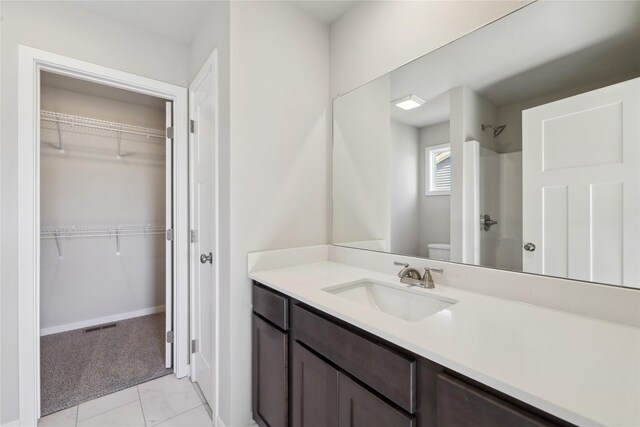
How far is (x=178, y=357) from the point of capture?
206cm

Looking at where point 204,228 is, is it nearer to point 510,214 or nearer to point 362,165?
point 362,165

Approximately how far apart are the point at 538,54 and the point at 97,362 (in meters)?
3.39

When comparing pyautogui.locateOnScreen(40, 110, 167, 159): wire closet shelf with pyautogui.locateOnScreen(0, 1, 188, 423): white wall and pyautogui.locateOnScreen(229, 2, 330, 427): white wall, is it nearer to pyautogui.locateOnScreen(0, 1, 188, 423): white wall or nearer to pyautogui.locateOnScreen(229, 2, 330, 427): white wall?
pyautogui.locateOnScreen(0, 1, 188, 423): white wall

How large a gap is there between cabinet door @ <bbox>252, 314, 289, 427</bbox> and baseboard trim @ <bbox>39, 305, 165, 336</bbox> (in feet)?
7.94

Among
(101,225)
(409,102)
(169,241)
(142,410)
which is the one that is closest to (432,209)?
(409,102)

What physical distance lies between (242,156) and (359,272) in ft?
2.95

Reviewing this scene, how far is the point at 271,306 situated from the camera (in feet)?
4.37

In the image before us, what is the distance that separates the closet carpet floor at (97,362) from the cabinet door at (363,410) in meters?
1.80

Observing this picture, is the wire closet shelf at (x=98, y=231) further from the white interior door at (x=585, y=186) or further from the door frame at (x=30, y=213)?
the white interior door at (x=585, y=186)

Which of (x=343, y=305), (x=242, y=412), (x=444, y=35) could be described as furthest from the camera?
(x=242, y=412)

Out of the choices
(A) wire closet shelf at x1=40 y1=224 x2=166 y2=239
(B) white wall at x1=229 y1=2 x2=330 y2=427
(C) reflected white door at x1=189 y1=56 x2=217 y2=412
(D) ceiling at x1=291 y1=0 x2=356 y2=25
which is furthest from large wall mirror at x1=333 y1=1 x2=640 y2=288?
(A) wire closet shelf at x1=40 y1=224 x2=166 y2=239

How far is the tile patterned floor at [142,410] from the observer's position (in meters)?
1.62

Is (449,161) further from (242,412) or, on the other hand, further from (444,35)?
(242,412)

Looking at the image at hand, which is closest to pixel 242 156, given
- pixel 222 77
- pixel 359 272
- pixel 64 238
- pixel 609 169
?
pixel 222 77
